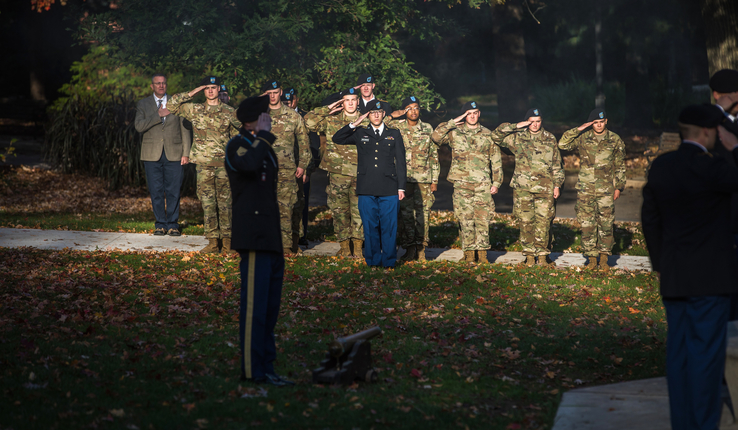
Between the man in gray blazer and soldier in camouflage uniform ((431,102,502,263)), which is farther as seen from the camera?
the man in gray blazer

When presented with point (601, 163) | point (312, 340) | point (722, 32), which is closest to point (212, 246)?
point (312, 340)

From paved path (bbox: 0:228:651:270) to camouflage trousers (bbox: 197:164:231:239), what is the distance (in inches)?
19.9

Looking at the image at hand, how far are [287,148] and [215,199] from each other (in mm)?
1380

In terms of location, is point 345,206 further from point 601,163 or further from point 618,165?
point 618,165

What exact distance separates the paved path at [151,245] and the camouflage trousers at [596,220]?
437 mm

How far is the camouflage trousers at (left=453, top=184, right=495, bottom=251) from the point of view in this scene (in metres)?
10.8

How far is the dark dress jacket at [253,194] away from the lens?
571 centimetres

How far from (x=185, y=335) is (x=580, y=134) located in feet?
21.2

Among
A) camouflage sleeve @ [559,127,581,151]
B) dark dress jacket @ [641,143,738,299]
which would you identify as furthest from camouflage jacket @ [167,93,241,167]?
dark dress jacket @ [641,143,738,299]

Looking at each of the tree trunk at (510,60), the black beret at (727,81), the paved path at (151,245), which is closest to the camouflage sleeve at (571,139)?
the paved path at (151,245)

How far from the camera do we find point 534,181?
34.6ft

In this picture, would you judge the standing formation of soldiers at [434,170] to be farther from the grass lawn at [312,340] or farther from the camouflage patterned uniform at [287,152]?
the grass lawn at [312,340]

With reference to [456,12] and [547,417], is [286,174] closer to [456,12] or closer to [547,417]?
[547,417]

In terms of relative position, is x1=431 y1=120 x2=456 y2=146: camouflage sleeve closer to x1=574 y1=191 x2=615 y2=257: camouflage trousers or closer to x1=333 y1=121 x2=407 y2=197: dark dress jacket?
x1=333 y1=121 x2=407 y2=197: dark dress jacket
